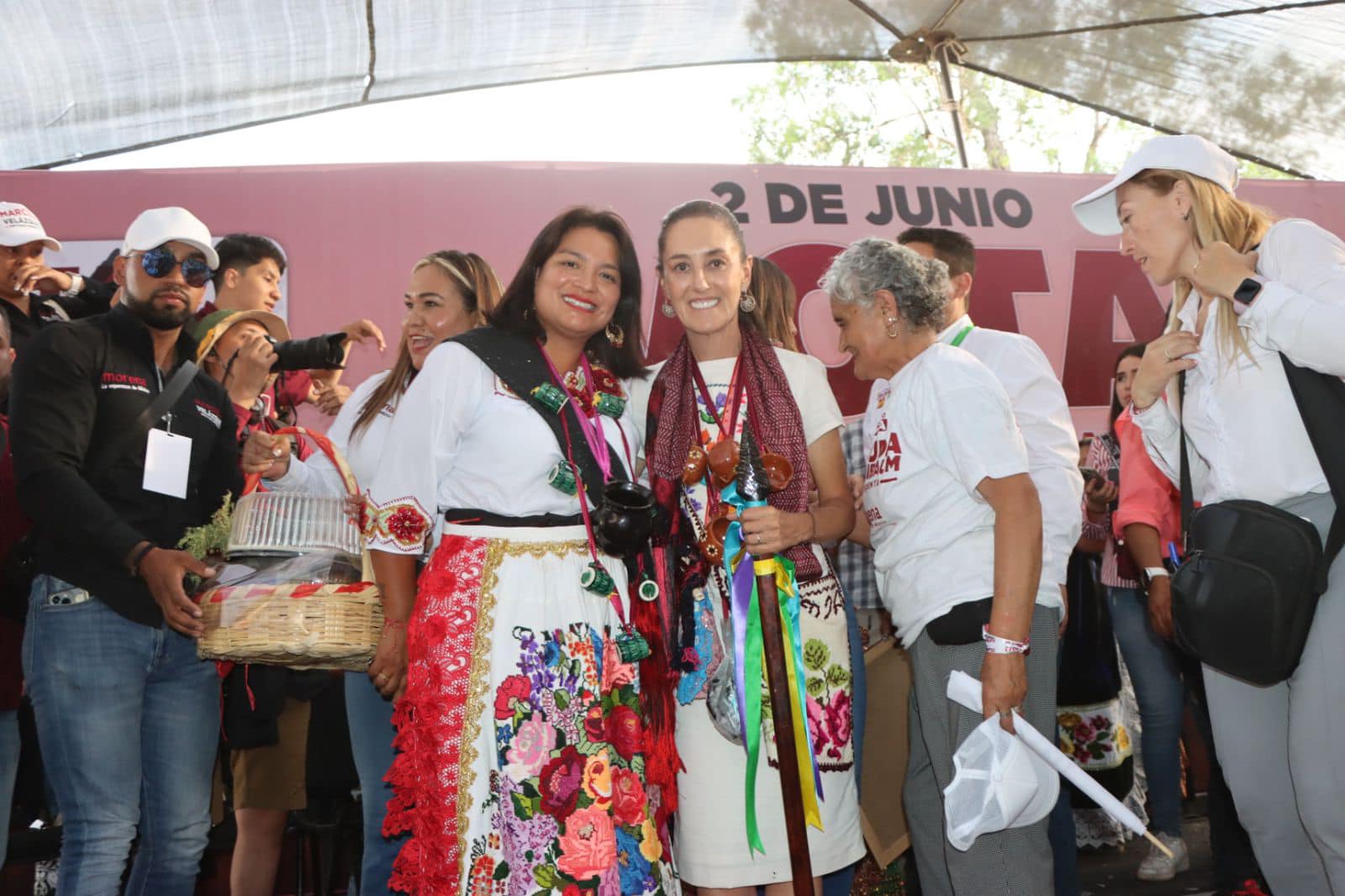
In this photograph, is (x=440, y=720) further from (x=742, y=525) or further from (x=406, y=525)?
(x=742, y=525)

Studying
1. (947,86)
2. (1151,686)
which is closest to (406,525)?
(1151,686)

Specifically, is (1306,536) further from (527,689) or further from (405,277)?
(405,277)

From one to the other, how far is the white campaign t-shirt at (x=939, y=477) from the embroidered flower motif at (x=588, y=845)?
2.71 feet

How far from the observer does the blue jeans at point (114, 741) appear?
9.07 ft

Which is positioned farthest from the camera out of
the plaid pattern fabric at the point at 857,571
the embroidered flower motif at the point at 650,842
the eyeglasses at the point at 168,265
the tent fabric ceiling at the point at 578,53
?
the tent fabric ceiling at the point at 578,53

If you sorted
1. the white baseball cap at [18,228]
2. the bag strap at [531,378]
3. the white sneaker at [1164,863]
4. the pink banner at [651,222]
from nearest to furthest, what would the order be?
the bag strap at [531,378], the white baseball cap at [18,228], the white sneaker at [1164,863], the pink banner at [651,222]

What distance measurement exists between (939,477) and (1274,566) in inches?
27.4

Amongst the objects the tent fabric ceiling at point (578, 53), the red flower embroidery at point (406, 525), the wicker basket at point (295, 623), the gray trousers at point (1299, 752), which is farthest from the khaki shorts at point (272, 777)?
the tent fabric ceiling at point (578, 53)

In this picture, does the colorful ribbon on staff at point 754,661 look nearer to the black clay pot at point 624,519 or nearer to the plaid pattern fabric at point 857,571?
the black clay pot at point 624,519

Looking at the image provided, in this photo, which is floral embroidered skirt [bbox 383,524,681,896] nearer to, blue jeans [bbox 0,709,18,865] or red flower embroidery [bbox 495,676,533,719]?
red flower embroidery [bbox 495,676,533,719]

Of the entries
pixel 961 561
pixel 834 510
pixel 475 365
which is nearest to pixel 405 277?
pixel 475 365

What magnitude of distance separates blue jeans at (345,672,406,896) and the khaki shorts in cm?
50

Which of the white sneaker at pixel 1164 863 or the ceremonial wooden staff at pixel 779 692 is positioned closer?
the ceremonial wooden staff at pixel 779 692

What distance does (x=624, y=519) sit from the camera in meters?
2.39
